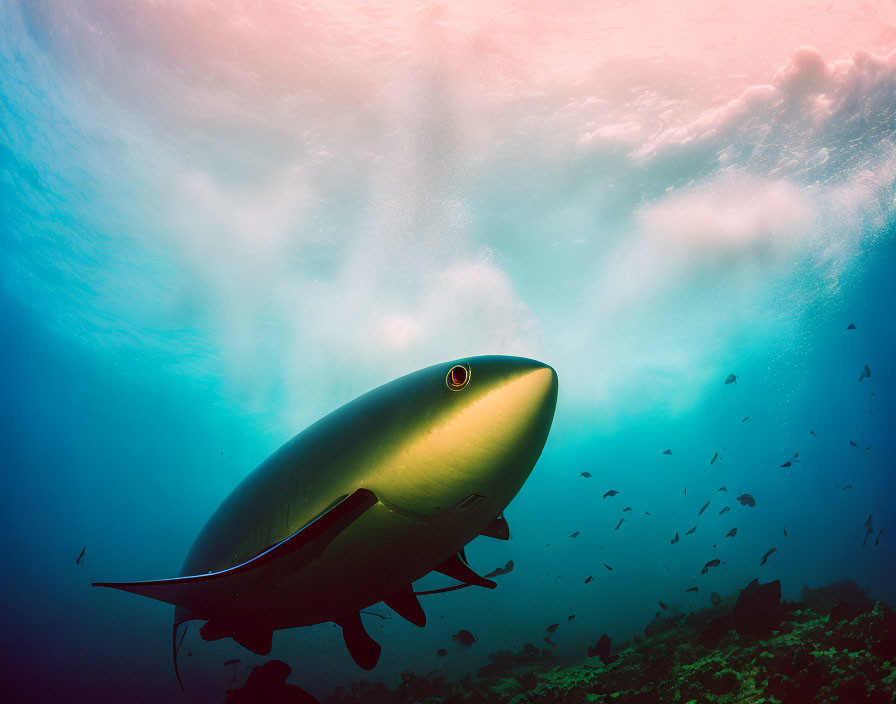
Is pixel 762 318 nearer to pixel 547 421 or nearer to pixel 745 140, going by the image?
pixel 745 140

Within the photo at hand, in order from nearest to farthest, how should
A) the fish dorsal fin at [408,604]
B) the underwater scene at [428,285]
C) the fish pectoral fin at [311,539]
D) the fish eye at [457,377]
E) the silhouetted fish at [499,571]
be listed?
the fish pectoral fin at [311,539] < the fish eye at [457,377] < the underwater scene at [428,285] < the fish dorsal fin at [408,604] < the silhouetted fish at [499,571]

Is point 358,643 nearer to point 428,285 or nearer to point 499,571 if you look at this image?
point 499,571

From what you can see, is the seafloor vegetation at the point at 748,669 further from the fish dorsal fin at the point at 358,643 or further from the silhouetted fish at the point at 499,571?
the fish dorsal fin at the point at 358,643

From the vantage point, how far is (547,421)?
3.91 ft

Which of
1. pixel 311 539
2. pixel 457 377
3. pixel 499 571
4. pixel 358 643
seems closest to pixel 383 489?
pixel 311 539

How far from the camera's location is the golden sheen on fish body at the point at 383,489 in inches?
43.4

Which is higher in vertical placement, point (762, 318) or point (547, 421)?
point (762, 318)

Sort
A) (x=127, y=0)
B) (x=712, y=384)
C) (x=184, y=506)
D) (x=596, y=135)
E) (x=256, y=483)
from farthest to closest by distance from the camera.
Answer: (x=184, y=506)
(x=712, y=384)
(x=596, y=135)
(x=127, y=0)
(x=256, y=483)

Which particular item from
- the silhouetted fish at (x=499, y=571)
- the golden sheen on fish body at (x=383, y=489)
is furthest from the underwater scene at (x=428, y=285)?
the silhouetted fish at (x=499, y=571)

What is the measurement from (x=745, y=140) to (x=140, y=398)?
52.3m

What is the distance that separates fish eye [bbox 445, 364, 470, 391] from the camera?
117 cm

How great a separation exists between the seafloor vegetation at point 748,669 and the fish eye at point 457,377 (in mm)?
5726

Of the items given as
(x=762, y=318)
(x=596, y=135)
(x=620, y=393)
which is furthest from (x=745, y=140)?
(x=620, y=393)

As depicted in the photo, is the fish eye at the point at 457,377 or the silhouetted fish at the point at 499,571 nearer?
the fish eye at the point at 457,377
